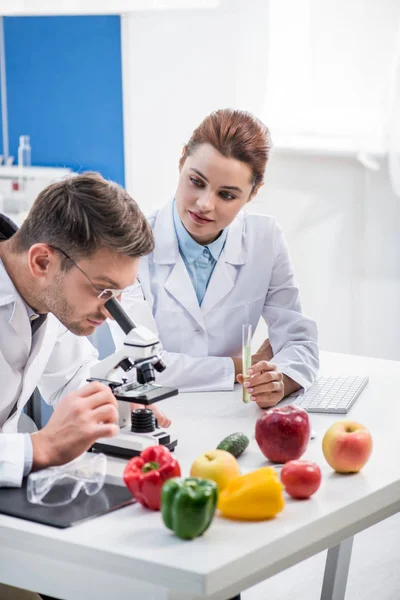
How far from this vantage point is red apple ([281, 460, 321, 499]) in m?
1.79

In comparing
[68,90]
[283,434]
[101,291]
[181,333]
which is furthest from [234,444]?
[68,90]

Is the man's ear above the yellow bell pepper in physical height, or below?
above

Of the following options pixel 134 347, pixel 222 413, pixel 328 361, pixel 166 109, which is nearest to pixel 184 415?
pixel 222 413

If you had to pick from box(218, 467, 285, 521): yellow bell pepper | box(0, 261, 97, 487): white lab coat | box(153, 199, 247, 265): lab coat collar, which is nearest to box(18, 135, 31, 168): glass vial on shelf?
box(153, 199, 247, 265): lab coat collar

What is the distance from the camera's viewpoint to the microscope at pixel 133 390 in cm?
195

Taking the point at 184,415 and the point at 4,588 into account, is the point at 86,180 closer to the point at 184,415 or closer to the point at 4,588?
the point at 184,415

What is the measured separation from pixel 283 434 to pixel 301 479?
19cm

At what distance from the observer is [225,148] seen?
8.63 feet

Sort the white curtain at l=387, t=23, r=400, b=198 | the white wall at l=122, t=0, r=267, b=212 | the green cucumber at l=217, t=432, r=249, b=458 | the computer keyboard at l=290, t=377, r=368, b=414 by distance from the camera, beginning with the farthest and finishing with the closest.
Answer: the white wall at l=122, t=0, r=267, b=212, the white curtain at l=387, t=23, r=400, b=198, the computer keyboard at l=290, t=377, r=368, b=414, the green cucumber at l=217, t=432, r=249, b=458

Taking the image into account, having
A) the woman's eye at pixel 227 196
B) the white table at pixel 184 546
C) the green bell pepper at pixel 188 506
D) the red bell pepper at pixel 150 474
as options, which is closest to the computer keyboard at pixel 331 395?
the white table at pixel 184 546

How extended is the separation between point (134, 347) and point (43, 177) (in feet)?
12.0

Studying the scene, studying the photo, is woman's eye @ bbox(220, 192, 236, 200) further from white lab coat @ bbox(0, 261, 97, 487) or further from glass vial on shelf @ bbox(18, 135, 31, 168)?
glass vial on shelf @ bbox(18, 135, 31, 168)

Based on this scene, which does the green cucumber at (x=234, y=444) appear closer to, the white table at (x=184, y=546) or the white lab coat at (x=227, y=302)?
the white table at (x=184, y=546)

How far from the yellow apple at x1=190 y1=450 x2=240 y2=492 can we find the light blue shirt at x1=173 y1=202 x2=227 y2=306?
3.17 ft
